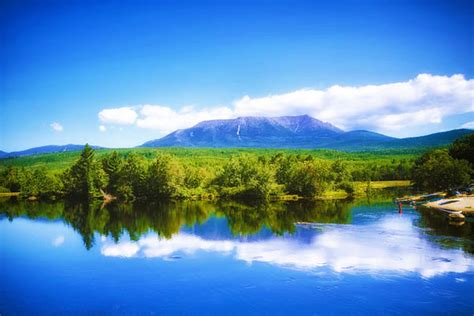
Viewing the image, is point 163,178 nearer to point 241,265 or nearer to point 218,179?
point 218,179

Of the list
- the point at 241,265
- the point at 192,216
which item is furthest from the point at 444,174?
the point at 241,265

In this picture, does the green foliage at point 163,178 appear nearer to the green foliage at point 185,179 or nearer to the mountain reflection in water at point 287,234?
the green foliage at point 185,179

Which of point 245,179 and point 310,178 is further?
point 245,179

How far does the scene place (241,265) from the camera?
96.1ft

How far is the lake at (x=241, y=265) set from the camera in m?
21.9

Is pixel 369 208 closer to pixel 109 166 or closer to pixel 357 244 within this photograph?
pixel 357 244

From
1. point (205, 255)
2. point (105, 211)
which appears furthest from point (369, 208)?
point (105, 211)

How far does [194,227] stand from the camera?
4531cm

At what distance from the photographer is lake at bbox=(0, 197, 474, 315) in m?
21.9

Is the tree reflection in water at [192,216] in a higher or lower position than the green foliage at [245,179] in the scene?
lower

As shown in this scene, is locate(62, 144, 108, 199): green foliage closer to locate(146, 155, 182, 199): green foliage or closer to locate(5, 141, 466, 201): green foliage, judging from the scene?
locate(5, 141, 466, 201): green foliage

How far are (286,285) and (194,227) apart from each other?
2241cm

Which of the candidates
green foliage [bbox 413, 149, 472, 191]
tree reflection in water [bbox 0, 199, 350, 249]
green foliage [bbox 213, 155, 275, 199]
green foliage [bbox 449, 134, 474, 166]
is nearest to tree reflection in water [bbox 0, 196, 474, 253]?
tree reflection in water [bbox 0, 199, 350, 249]

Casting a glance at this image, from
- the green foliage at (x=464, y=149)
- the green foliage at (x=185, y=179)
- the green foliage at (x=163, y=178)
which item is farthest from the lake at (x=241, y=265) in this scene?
the green foliage at (x=464, y=149)
